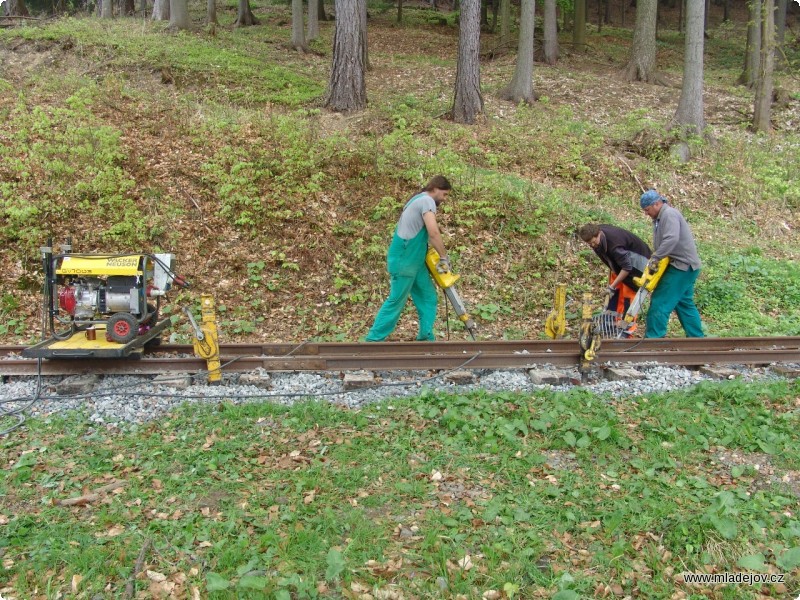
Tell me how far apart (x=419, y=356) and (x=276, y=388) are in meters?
1.55

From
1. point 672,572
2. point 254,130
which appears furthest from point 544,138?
point 672,572

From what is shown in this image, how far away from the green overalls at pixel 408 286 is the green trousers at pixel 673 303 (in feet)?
8.87

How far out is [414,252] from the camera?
6.99 meters

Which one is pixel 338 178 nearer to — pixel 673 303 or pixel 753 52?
pixel 673 303

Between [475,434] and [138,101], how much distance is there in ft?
38.0

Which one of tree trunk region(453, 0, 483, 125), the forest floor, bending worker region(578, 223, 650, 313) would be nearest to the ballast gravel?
bending worker region(578, 223, 650, 313)

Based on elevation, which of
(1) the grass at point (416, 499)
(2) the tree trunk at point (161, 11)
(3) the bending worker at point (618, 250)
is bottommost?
(1) the grass at point (416, 499)

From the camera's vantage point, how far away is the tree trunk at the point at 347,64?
13.7 meters

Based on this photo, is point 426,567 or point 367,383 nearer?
point 426,567

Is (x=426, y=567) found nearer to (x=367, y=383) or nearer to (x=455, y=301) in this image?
(x=367, y=383)

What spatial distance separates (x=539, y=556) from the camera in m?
3.86

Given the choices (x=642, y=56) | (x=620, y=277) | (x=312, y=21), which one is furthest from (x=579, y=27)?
(x=620, y=277)

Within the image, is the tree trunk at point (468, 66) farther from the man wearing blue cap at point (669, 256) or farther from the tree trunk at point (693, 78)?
the man wearing blue cap at point (669, 256)

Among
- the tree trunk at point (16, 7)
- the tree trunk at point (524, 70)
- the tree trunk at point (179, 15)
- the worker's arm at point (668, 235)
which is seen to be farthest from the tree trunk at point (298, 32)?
the worker's arm at point (668, 235)
